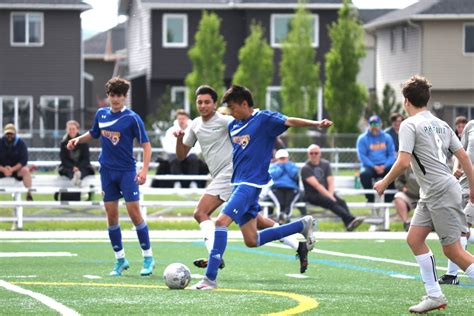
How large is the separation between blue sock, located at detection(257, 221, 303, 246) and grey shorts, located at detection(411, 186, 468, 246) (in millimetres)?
2772

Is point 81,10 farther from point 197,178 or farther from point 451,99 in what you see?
point 197,178

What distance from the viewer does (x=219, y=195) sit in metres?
12.8

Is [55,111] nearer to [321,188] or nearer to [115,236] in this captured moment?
[321,188]

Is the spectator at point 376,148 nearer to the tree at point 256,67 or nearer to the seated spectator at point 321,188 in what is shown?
the seated spectator at point 321,188

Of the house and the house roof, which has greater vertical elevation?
the house roof

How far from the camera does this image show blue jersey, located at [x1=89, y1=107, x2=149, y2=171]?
12781 millimetres

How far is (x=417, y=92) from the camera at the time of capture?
9508 mm

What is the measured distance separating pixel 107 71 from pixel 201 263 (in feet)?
199

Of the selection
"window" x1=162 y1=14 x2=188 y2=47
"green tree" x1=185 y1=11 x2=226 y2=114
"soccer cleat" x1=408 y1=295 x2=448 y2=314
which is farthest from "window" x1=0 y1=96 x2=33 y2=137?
"soccer cleat" x1=408 y1=295 x2=448 y2=314

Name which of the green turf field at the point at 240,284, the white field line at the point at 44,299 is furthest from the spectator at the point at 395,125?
the white field line at the point at 44,299

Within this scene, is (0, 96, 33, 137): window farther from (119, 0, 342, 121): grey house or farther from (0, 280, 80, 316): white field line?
(0, 280, 80, 316): white field line

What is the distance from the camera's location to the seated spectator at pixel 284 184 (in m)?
22.1

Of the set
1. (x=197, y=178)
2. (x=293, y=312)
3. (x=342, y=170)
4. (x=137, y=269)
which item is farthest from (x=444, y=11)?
(x=293, y=312)

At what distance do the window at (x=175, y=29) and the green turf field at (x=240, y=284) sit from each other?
34.0 m
